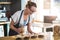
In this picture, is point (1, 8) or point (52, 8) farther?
point (52, 8)

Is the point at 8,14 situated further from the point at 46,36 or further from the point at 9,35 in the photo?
the point at 46,36

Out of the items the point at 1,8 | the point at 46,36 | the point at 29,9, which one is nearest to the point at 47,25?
the point at 46,36

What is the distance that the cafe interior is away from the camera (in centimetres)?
157

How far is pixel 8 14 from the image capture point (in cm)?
160

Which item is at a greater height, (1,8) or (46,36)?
(1,8)

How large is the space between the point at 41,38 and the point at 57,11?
16.0 inches

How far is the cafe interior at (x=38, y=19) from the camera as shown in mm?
1574

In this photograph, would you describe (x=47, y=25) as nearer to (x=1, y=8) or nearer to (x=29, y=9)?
(x=29, y=9)

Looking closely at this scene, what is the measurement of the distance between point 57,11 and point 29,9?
1.20ft

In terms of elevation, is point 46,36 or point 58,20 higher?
point 58,20

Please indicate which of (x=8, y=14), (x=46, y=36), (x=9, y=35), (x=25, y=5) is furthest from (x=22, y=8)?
(x=46, y=36)

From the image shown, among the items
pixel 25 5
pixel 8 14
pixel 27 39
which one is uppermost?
pixel 25 5

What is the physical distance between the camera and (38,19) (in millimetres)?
1651

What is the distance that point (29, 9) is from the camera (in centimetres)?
165
